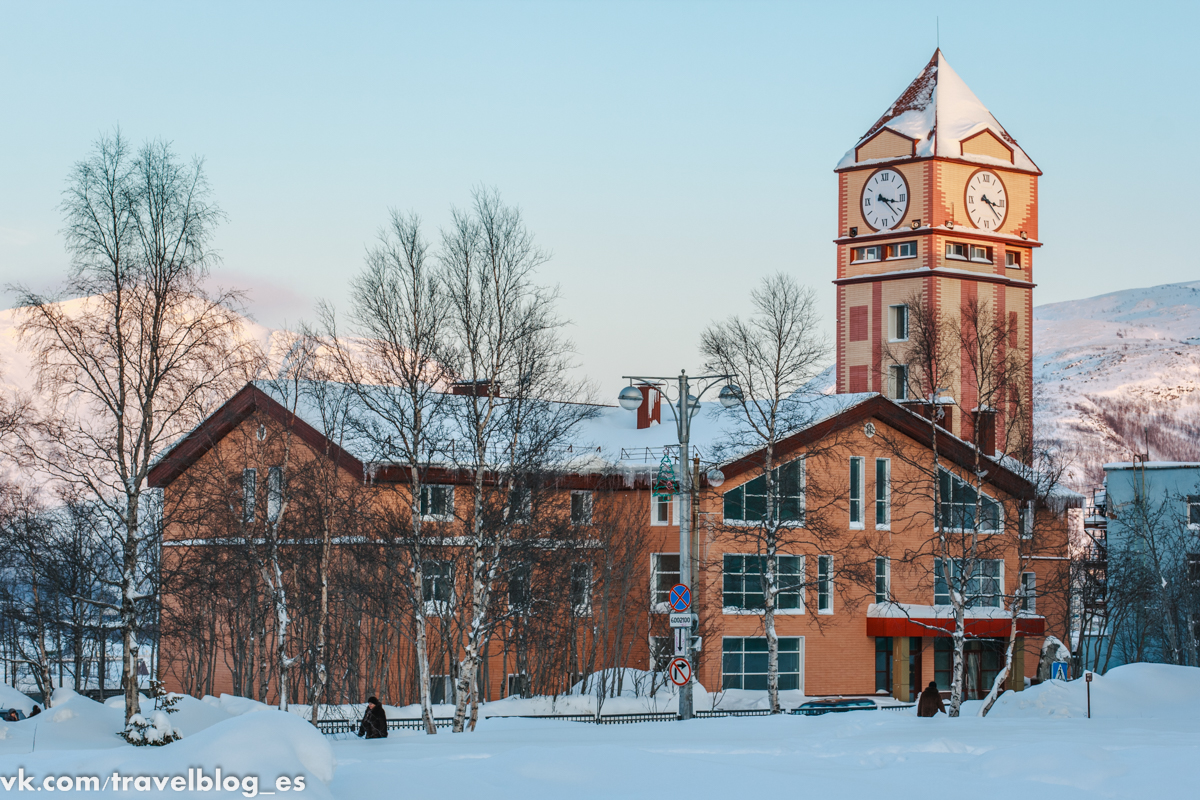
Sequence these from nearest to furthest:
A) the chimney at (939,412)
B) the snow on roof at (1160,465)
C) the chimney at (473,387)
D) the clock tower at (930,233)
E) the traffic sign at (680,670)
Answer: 1. the traffic sign at (680,670)
2. the chimney at (473,387)
3. the chimney at (939,412)
4. the clock tower at (930,233)
5. the snow on roof at (1160,465)

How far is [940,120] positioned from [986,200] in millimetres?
4615

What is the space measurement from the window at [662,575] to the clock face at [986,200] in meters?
28.6

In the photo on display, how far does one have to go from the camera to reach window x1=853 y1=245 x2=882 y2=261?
217 feet

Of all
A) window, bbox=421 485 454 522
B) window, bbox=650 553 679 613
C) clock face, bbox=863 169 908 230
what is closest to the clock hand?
clock face, bbox=863 169 908 230

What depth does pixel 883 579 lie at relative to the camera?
49469mm

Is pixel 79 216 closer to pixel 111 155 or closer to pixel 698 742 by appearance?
pixel 111 155

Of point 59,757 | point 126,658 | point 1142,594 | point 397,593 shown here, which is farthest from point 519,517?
point 1142,594

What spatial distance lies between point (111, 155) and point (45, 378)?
16.1ft

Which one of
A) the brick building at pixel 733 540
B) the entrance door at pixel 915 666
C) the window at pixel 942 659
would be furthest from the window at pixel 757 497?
the window at pixel 942 659

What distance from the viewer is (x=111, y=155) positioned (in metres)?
27.4

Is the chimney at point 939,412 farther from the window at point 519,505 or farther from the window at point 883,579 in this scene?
the window at point 519,505

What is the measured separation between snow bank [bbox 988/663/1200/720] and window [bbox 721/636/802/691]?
14.1 m

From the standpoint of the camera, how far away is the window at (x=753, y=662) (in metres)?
46.0

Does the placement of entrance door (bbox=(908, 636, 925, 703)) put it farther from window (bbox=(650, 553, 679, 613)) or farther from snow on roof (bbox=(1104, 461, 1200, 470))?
snow on roof (bbox=(1104, 461, 1200, 470))
